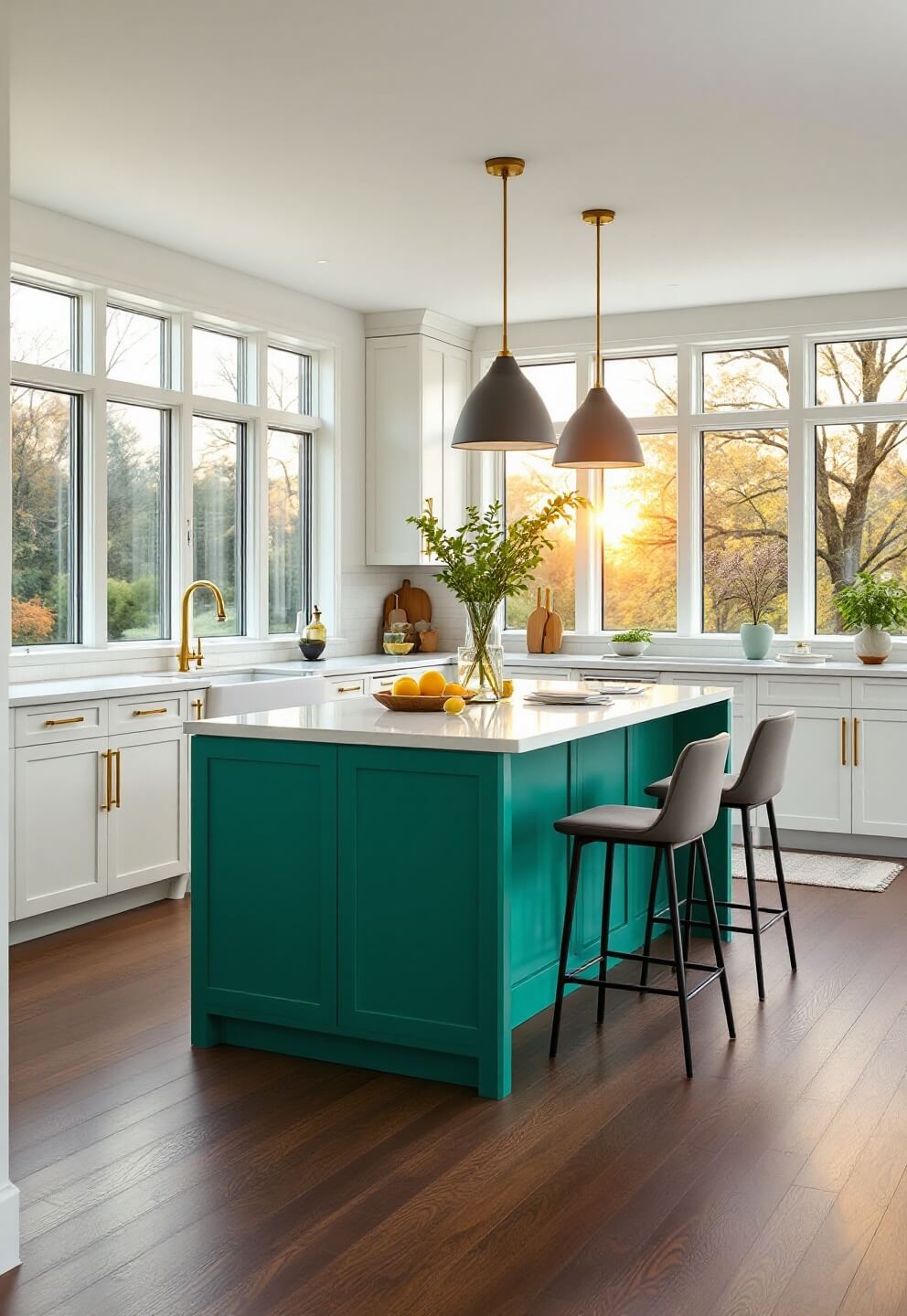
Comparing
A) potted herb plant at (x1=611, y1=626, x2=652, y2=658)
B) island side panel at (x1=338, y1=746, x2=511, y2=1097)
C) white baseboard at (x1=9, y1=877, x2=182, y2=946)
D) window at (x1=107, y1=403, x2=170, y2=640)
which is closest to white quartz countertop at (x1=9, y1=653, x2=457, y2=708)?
window at (x1=107, y1=403, x2=170, y2=640)

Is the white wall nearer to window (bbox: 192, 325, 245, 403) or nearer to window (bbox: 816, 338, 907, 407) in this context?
window (bbox: 192, 325, 245, 403)

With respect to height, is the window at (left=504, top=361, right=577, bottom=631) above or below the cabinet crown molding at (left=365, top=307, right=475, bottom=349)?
below

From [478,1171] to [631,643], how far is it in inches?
192

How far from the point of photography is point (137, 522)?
21.2 feet

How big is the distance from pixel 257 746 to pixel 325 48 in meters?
2.12

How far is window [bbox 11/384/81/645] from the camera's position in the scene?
19.1 ft

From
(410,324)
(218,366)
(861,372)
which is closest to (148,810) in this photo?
(218,366)

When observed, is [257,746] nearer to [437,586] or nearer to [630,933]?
[630,933]

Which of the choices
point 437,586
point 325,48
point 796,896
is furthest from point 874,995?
point 437,586

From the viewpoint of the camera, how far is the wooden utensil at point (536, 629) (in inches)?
320

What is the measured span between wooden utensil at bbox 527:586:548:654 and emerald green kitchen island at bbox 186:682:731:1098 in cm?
386

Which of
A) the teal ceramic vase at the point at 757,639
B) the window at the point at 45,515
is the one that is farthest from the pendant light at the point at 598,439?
the teal ceramic vase at the point at 757,639

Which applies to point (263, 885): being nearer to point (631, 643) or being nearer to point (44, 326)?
point (44, 326)

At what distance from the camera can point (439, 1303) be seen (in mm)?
2514
